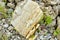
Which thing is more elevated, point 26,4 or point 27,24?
point 26,4

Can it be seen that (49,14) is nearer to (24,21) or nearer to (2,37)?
(24,21)

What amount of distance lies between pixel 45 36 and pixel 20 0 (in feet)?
Answer: 2.74

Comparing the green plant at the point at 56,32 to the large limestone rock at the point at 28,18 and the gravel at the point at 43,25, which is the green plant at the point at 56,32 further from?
the large limestone rock at the point at 28,18

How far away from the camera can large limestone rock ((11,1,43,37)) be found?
3.39 metres

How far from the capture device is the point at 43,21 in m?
3.55

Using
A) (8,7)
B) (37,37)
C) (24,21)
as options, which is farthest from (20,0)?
(37,37)

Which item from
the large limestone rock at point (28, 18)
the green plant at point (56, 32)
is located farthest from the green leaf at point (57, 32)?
the large limestone rock at point (28, 18)

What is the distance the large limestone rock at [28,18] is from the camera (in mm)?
3395

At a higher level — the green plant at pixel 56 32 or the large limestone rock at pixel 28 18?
the large limestone rock at pixel 28 18

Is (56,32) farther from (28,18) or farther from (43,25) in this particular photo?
(28,18)

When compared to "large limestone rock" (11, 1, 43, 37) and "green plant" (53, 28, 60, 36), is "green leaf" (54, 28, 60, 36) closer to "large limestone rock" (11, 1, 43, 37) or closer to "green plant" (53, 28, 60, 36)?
"green plant" (53, 28, 60, 36)

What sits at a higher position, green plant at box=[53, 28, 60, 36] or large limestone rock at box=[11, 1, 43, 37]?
large limestone rock at box=[11, 1, 43, 37]

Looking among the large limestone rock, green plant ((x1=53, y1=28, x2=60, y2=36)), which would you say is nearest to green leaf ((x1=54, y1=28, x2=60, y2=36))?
green plant ((x1=53, y1=28, x2=60, y2=36))

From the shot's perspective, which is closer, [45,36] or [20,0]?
[45,36]
